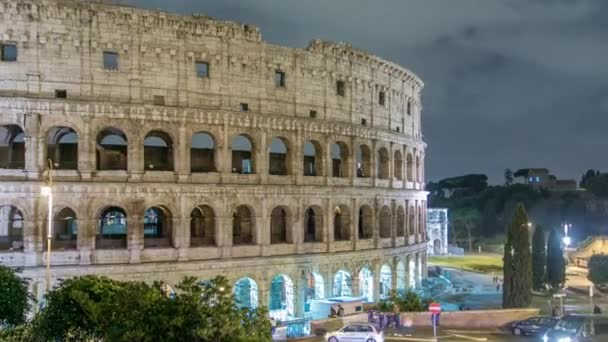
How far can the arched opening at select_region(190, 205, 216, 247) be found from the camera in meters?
35.1

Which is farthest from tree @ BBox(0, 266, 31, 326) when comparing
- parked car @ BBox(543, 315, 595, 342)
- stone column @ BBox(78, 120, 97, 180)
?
parked car @ BBox(543, 315, 595, 342)

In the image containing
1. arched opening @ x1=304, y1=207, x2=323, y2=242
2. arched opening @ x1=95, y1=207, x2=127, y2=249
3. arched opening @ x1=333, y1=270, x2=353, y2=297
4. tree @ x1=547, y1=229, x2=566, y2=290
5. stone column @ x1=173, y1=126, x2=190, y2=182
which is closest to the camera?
arched opening @ x1=95, y1=207, x2=127, y2=249

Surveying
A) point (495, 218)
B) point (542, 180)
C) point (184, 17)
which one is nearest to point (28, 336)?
point (184, 17)

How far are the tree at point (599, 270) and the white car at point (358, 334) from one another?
3392 cm

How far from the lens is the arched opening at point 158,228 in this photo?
3394 cm

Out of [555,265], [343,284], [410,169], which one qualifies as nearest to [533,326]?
[343,284]

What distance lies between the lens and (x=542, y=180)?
16125cm

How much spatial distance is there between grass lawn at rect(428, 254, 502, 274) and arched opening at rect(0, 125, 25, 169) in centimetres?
4592

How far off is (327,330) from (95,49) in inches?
664

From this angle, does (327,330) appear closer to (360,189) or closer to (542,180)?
(360,189)

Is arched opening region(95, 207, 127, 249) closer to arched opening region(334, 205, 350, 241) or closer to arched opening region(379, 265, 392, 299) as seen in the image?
arched opening region(334, 205, 350, 241)

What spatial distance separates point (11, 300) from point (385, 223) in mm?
27678

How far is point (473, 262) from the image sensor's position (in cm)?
7400

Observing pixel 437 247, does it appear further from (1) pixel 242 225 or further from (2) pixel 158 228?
(2) pixel 158 228
